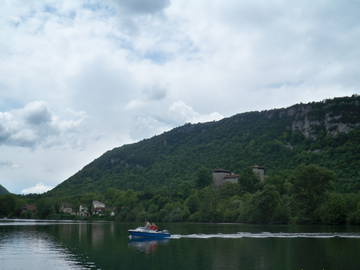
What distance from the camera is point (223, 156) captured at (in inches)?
7470

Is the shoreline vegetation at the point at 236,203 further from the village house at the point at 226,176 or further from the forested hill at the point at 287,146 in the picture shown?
the forested hill at the point at 287,146

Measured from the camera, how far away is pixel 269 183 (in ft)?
394

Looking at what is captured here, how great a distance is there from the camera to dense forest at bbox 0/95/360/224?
97438 millimetres

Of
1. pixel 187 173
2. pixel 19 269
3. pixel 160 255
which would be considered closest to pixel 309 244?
pixel 160 255

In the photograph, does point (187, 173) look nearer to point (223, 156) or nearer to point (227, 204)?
point (223, 156)

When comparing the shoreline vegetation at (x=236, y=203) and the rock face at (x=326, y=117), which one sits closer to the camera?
the shoreline vegetation at (x=236, y=203)

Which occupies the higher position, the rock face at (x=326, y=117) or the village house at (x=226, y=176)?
the rock face at (x=326, y=117)

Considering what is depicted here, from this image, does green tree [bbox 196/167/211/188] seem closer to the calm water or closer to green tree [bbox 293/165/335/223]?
green tree [bbox 293/165/335/223]

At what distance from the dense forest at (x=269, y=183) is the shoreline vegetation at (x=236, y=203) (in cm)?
20

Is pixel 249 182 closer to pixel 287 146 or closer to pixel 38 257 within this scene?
pixel 287 146

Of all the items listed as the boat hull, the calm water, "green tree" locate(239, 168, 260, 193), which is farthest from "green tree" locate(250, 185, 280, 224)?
the calm water

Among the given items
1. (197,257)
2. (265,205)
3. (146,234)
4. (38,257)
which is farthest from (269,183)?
(38,257)

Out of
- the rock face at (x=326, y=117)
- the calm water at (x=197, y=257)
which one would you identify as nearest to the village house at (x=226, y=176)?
the rock face at (x=326, y=117)

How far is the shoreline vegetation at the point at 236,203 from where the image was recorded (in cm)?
9525
